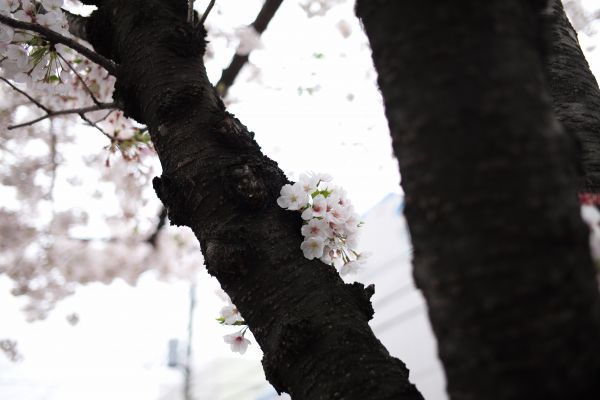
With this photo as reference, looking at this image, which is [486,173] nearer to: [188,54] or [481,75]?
[481,75]

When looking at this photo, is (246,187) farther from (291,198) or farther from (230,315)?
(230,315)

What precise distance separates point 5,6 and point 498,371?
147cm

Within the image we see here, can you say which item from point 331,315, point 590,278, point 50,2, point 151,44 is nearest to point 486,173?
point 590,278

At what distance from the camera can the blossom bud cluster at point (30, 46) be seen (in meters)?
1.29

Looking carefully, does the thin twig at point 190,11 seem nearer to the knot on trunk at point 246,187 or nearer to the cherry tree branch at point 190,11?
the cherry tree branch at point 190,11

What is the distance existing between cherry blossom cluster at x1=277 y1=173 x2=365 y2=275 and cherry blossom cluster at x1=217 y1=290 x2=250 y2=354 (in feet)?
0.93

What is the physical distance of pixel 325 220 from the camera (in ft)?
3.44

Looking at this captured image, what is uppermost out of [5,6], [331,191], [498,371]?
[5,6]

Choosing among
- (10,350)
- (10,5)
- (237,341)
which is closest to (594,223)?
(237,341)

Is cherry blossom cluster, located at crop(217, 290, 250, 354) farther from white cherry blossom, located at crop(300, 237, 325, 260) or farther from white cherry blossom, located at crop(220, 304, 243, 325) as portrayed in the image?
white cherry blossom, located at crop(300, 237, 325, 260)

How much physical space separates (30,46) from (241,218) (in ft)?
2.94

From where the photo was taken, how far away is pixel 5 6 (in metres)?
1.29

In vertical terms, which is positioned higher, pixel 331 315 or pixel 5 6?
pixel 5 6

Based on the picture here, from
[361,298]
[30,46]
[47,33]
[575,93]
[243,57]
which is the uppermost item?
[243,57]
